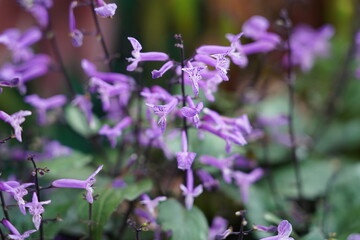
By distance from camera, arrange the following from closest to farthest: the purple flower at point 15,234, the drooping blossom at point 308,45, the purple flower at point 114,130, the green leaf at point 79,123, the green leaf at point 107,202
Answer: the purple flower at point 15,234 → the green leaf at point 107,202 → the purple flower at point 114,130 → the green leaf at point 79,123 → the drooping blossom at point 308,45

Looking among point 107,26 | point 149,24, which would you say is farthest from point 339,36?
point 107,26

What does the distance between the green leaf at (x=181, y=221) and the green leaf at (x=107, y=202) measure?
0.08 meters

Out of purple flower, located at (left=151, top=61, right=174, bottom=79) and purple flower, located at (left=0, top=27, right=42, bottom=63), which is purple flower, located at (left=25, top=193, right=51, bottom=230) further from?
purple flower, located at (left=0, top=27, right=42, bottom=63)

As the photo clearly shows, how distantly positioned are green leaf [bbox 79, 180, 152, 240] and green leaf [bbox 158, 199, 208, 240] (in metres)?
0.08

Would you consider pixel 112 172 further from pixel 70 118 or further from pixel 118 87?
pixel 118 87

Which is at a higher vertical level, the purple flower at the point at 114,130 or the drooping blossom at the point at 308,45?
the purple flower at the point at 114,130

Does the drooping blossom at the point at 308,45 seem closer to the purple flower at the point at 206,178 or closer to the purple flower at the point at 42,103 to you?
the purple flower at the point at 206,178

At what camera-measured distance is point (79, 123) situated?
5.50 ft

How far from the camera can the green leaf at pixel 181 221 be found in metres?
1.18

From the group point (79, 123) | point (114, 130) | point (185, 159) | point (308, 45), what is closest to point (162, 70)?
point (185, 159)

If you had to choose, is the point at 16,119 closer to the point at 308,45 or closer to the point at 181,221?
the point at 181,221

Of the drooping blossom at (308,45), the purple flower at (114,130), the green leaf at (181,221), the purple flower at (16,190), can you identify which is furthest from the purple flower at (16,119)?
the drooping blossom at (308,45)

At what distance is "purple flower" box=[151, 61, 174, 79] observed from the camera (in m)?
0.96

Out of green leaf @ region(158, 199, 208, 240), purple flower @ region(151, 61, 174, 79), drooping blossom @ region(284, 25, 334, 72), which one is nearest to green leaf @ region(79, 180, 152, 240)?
green leaf @ region(158, 199, 208, 240)
